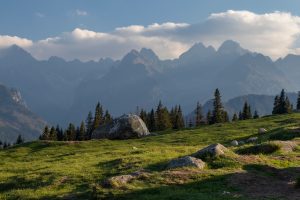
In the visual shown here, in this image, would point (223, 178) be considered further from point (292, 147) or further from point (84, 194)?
point (292, 147)

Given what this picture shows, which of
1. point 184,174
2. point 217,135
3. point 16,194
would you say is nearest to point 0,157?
point 217,135

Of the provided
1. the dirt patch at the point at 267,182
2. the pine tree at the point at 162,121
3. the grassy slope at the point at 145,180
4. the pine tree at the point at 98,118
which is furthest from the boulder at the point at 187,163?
the pine tree at the point at 98,118

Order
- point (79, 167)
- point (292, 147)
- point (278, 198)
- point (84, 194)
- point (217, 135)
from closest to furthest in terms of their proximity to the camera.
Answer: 1. point (278, 198)
2. point (84, 194)
3. point (79, 167)
4. point (292, 147)
5. point (217, 135)

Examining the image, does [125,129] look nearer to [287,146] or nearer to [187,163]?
[287,146]

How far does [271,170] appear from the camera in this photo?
33.4m

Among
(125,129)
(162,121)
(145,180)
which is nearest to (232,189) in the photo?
(145,180)

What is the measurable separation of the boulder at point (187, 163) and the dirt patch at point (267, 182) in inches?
115

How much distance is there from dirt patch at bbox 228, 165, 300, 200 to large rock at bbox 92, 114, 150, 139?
75.7 meters

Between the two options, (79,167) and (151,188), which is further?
(79,167)

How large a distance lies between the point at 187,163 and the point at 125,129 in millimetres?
75833

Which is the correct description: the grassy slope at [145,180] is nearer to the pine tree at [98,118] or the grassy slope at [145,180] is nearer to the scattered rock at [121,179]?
the scattered rock at [121,179]

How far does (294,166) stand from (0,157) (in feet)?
168

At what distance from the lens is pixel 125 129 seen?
109 metres

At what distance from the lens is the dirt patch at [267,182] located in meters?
27.7
